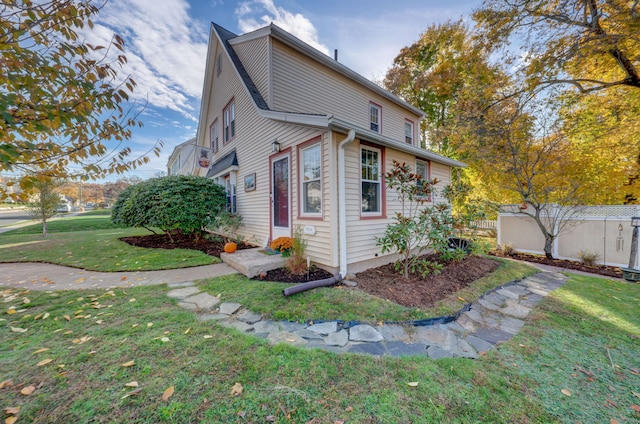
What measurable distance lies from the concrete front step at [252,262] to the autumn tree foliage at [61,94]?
261 centimetres

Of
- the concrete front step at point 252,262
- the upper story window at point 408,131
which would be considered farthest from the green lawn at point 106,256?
the upper story window at point 408,131

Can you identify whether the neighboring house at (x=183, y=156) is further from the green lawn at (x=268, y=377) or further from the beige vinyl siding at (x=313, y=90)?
the green lawn at (x=268, y=377)

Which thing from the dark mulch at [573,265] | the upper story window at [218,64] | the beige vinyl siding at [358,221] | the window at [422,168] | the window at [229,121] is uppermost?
the upper story window at [218,64]

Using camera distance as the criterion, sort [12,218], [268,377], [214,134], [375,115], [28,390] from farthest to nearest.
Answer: [12,218] < [214,134] < [375,115] < [268,377] < [28,390]

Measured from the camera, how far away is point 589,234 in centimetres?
700

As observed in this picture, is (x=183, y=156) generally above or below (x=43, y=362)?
above

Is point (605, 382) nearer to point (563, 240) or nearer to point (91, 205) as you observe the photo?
point (563, 240)

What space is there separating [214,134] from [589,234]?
14.3 m

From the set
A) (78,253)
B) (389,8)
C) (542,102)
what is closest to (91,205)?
(78,253)

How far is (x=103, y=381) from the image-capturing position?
186 cm

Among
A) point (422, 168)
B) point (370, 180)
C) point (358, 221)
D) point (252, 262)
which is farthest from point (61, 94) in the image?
point (422, 168)

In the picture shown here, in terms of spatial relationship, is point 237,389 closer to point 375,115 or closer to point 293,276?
point 293,276

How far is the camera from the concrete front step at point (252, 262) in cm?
450

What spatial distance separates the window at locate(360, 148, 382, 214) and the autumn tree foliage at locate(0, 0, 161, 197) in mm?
3798
